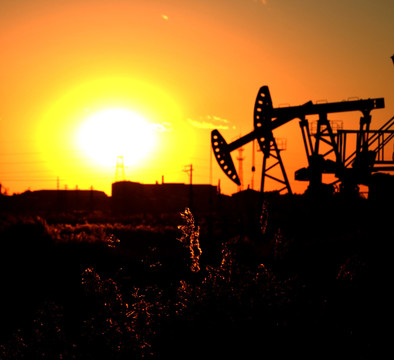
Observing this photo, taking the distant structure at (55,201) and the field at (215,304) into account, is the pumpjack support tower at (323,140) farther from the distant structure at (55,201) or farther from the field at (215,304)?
the distant structure at (55,201)

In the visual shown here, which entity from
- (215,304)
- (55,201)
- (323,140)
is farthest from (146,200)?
(215,304)

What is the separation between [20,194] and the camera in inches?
3142

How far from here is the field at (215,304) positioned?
5.11 m

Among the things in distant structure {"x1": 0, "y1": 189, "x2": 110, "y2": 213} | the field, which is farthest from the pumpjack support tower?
distant structure {"x1": 0, "y1": 189, "x2": 110, "y2": 213}

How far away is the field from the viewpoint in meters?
5.11

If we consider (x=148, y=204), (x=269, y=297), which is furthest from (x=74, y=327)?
(x=148, y=204)

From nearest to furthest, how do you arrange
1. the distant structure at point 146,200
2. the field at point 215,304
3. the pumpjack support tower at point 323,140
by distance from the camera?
1. the field at point 215,304
2. the pumpjack support tower at point 323,140
3. the distant structure at point 146,200

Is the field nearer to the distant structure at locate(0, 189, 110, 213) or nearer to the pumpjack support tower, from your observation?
the pumpjack support tower

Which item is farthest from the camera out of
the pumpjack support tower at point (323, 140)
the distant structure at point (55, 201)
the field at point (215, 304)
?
the distant structure at point (55, 201)

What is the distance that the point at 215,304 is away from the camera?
5.72 meters

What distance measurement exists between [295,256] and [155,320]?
8568 mm

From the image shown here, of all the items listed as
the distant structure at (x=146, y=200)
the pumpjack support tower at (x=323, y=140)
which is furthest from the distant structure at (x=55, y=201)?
the pumpjack support tower at (x=323, y=140)

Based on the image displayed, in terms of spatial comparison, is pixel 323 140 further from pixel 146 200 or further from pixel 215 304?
pixel 146 200

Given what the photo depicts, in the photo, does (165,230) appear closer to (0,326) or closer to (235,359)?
(0,326)
